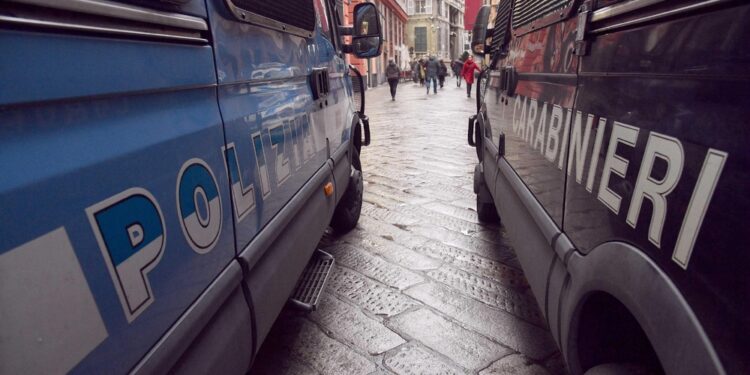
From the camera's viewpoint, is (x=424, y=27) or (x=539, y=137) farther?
(x=424, y=27)

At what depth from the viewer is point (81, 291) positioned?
86 centimetres

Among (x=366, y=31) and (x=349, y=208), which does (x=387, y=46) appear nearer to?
(x=366, y=31)

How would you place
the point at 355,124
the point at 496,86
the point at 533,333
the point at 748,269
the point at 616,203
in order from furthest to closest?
the point at 355,124 → the point at 496,86 → the point at 533,333 → the point at 616,203 → the point at 748,269

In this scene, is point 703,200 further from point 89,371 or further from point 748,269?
point 89,371

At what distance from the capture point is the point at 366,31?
3.87 metres

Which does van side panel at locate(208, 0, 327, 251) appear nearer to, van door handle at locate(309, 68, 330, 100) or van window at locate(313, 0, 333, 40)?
van door handle at locate(309, 68, 330, 100)

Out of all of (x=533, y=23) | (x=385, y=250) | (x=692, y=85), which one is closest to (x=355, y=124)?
(x=385, y=250)

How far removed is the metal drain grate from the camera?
2.34 meters

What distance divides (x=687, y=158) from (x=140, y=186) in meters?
1.13

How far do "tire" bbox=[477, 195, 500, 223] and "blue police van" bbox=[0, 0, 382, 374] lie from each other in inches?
91.5

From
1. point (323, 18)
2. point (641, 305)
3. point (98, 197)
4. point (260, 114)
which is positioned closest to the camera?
point (98, 197)

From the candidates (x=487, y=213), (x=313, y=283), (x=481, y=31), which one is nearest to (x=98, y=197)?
(x=313, y=283)

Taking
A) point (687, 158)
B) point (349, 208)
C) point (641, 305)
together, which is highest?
point (687, 158)

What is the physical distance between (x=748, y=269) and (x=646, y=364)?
62 cm
